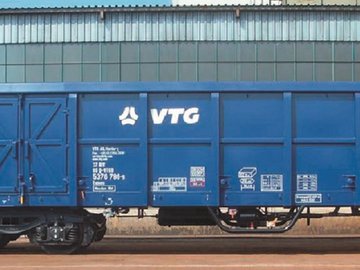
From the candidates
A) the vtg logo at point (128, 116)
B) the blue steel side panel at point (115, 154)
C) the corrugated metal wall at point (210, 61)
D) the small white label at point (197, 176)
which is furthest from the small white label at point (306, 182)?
the corrugated metal wall at point (210, 61)

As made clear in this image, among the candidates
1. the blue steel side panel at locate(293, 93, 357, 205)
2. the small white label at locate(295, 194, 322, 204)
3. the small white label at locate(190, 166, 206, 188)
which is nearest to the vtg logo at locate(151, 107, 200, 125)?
the small white label at locate(190, 166, 206, 188)

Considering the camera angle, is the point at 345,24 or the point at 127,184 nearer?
the point at 127,184

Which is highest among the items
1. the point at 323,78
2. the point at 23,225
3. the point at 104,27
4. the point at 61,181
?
the point at 104,27

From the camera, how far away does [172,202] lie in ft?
42.2

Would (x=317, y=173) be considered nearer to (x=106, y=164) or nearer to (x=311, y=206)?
(x=311, y=206)

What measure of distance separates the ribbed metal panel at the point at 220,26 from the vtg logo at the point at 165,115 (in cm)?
1068

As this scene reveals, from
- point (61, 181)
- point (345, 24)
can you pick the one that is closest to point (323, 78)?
point (345, 24)

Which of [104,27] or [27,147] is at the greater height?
[104,27]

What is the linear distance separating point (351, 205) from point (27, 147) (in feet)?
19.9

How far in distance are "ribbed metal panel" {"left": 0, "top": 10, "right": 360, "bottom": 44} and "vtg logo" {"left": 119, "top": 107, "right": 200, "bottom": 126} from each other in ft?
35.0

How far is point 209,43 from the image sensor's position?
76.2 feet

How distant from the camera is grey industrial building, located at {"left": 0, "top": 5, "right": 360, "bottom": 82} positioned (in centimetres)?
2319

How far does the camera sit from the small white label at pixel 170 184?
507 inches

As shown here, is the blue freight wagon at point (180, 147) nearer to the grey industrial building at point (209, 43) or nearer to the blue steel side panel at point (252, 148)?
the blue steel side panel at point (252, 148)
